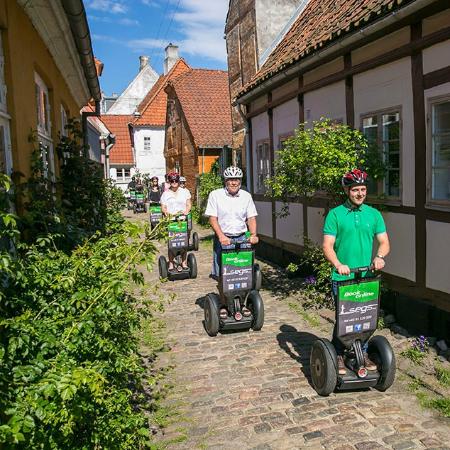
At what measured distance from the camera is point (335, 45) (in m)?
7.32

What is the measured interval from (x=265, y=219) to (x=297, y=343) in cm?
614

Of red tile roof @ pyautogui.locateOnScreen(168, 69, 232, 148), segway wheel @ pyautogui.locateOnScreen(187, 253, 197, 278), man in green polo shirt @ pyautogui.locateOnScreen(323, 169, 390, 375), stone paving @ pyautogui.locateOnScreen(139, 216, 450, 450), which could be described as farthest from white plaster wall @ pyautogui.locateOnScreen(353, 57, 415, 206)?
red tile roof @ pyautogui.locateOnScreen(168, 69, 232, 148)

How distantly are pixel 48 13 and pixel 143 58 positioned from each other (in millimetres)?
50920

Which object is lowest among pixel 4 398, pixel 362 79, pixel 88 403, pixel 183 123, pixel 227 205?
pixel 88 403

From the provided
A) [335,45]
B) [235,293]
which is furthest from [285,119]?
[235,293]

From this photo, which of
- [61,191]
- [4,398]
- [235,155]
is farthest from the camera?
[235,155]

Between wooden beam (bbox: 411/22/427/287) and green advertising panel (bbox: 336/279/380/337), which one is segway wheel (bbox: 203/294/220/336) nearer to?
green advertising panel (bbox: 336/279/380/337)

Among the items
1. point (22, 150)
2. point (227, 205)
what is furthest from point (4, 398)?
point (227, 205)

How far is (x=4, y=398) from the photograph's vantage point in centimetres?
224

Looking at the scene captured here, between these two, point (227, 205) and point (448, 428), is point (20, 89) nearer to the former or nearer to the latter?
point (227, 205)

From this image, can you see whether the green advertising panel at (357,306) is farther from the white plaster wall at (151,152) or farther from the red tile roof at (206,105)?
the white plaster wall at (151,152)

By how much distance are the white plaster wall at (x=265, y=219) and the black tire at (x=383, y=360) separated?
7.00 m

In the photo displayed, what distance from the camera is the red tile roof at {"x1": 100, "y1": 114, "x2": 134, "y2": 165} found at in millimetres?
43188

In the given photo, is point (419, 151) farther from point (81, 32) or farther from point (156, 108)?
point (156, 108)
